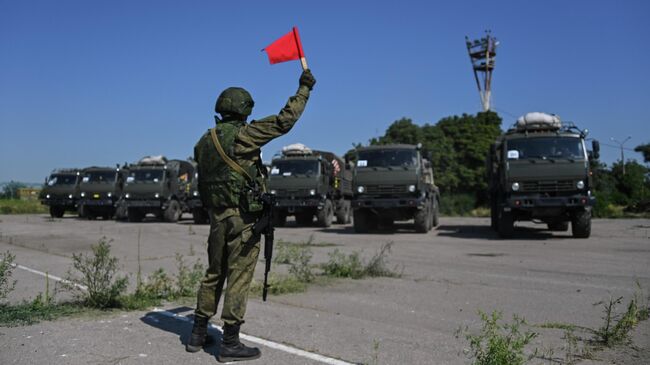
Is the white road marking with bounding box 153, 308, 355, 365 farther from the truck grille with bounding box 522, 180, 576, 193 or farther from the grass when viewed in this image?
the grass

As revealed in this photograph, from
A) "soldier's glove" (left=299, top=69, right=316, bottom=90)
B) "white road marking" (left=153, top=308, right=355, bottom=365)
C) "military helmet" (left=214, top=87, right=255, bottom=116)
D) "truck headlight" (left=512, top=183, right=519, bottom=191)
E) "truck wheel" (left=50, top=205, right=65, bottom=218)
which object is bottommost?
→ "white road marking" (left=153, top=308, right=355, bottom=365)

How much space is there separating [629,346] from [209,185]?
11.1 feet

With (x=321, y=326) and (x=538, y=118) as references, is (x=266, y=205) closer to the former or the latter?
(x=321, y=326)

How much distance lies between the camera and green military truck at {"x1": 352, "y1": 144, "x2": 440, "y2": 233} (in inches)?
665

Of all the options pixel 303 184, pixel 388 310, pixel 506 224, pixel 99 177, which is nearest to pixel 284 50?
pixel 388 310

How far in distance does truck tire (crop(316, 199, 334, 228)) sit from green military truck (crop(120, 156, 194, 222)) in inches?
268

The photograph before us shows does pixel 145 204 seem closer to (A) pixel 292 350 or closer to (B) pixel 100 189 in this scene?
(B) pixel 100 189

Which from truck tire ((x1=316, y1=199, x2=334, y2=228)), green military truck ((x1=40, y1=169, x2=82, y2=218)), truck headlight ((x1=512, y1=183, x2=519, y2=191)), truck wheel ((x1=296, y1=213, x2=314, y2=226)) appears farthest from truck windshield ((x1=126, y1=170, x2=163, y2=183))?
truck headlight ((x1=512, y1=183, x2=519, y2=191))

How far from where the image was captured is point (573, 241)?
46.4 feet

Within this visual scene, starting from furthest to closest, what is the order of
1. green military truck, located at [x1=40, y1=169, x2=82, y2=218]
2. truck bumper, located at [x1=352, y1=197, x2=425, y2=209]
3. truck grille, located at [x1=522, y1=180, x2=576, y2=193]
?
green military truck, located at [x1=40, y1=169, x2=82, y2=218], truck bumper, located at [x1=352, y1=197, x2=425, y2=209], truck grille, located at [x1=522, y1=180, x2=576, y2=193]

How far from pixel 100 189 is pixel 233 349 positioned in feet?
83.0

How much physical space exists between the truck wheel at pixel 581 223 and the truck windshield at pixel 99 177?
20.5 metres

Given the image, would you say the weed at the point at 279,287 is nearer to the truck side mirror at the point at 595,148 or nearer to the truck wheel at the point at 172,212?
the truck side mirror at the point at 595,148

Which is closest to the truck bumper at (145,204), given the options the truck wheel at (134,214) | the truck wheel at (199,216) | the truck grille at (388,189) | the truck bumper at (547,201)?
the truck wheel at (134,214)
